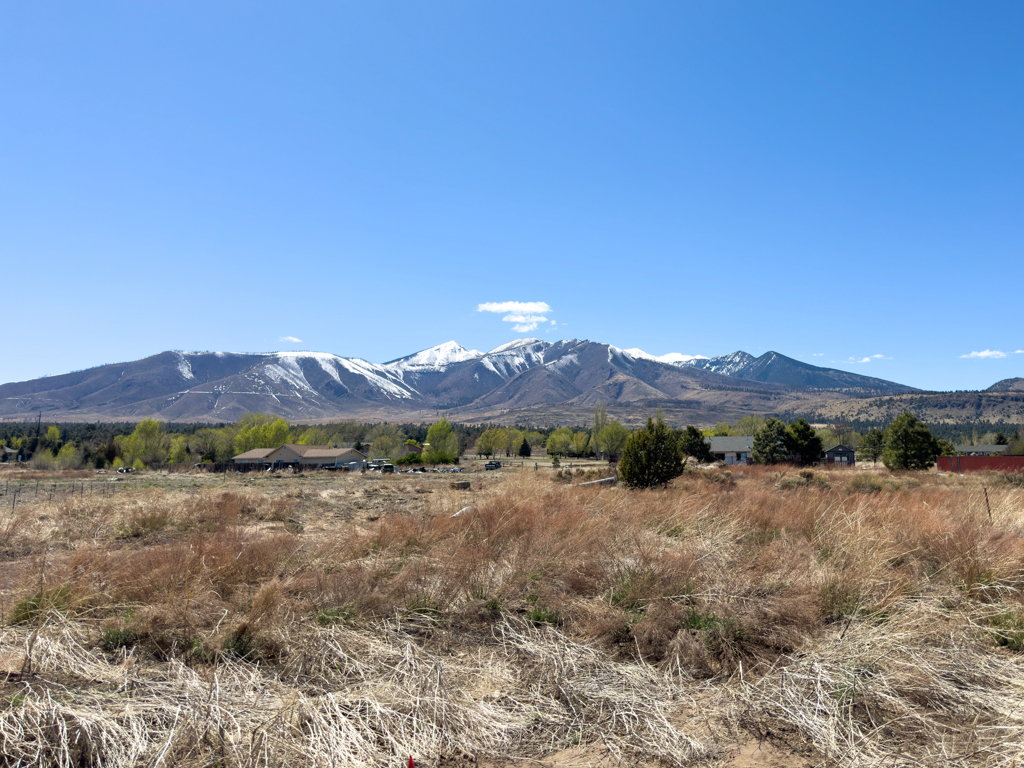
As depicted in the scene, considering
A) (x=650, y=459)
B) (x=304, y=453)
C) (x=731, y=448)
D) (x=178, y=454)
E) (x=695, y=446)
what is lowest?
(x=178, y=454)

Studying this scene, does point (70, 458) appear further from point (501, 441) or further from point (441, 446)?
point (501, 441)

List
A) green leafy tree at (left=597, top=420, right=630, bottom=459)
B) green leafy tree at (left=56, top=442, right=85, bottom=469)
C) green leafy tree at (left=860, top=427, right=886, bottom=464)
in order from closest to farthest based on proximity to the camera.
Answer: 1. green leafy tree at (left=56, top=442, right=85, bottom=469)
2. green leafy tree at (left=860, top=427, right=886, bottom=464)
3. green leafy tree at (left=597, top=420, right=630, bottom=459)

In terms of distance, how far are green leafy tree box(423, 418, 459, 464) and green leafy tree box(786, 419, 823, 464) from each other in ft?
154

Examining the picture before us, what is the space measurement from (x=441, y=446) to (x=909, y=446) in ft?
212

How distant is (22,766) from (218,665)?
4.46 feet

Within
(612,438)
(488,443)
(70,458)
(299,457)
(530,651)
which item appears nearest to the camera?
(530,651)

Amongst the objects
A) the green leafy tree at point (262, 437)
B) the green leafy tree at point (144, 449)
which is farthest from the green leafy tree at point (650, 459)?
the green leafy tree at point (262, 437)

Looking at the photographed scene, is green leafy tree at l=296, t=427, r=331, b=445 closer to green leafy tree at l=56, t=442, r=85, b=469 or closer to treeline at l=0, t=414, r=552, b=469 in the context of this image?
treeline at l=0, t=414, r=552, b=469

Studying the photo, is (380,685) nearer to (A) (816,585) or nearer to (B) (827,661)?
(B) (827,661)

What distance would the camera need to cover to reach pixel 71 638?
4758mm

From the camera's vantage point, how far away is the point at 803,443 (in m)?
55.4

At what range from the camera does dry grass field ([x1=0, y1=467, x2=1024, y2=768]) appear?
3.56 meters

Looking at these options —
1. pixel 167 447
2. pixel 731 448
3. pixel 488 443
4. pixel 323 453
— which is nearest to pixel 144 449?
pixel 167 447

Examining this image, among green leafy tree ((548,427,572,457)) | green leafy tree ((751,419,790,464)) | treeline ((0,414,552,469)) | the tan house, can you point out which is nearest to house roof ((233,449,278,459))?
the tan house
